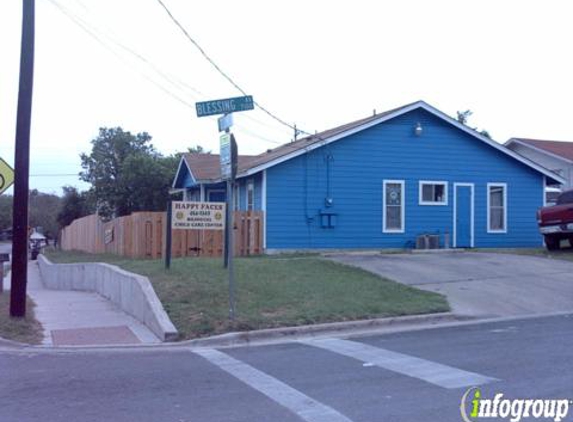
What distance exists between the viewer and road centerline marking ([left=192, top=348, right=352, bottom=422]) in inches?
250

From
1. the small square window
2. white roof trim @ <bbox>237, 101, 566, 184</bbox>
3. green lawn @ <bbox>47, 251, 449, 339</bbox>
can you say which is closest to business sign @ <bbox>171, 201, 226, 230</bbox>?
green lawn @ <bbox>47, 251, 449, 339</bbox>

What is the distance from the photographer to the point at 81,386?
303 inches

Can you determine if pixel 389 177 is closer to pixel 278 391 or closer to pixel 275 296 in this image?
pixel 275 296

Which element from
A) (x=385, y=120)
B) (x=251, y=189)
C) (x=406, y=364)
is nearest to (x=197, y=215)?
(x=406, y=364)

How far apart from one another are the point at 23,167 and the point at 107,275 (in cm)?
499

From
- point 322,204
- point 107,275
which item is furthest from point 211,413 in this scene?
point 322,204

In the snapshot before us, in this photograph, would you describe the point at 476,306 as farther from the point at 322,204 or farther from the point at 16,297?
the point at 322,204

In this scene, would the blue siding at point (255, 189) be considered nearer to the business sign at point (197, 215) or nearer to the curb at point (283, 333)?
the business sign at point (197, 215)

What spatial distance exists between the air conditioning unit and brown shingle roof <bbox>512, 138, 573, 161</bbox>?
17848 millimetres

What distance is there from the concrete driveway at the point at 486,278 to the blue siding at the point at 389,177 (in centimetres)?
243

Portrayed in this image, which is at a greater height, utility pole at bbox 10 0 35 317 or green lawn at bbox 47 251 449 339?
utility pole at bbox 10 0 35 317

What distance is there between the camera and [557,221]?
20344 mm

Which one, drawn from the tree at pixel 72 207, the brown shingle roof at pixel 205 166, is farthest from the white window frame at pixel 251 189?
the tree at pixel 72 207

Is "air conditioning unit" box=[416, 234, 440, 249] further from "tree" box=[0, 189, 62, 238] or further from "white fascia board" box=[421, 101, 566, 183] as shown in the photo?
"tree" box=[0, 189, 62, 238]
